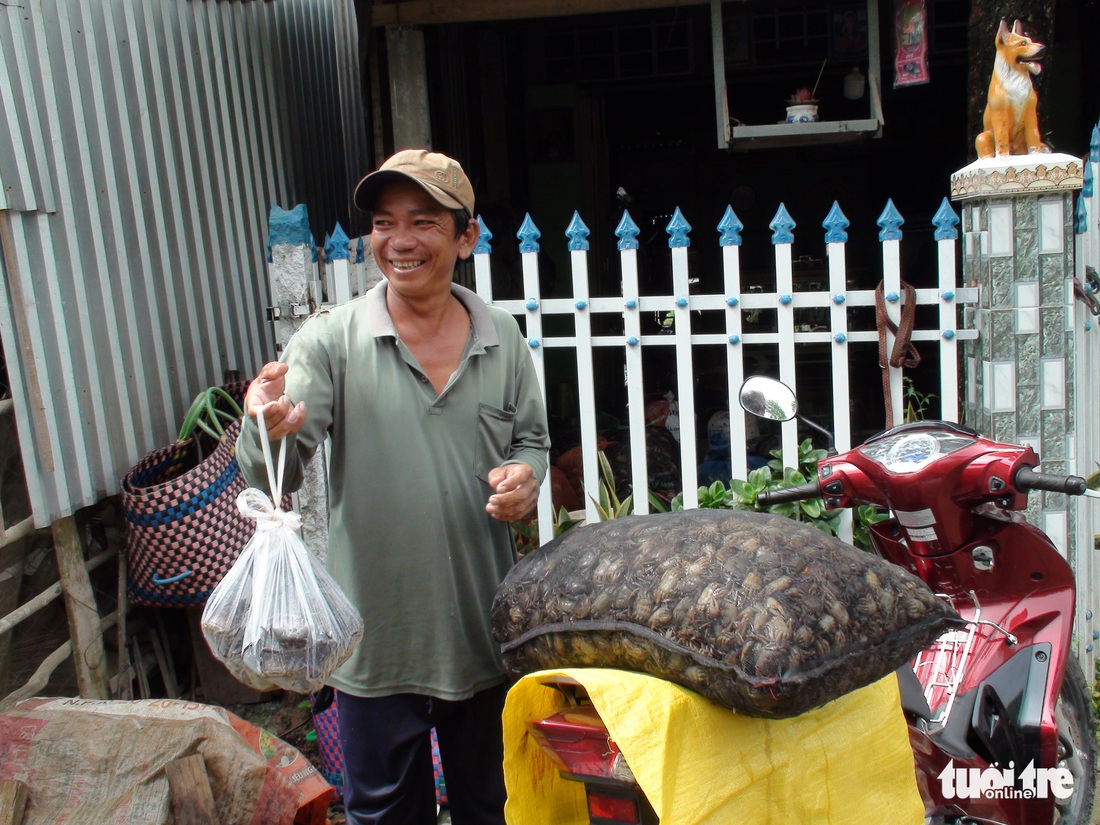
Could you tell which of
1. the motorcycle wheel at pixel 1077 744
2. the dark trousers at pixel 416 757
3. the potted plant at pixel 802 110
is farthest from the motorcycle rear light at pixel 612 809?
the potted plant at pixel 802 110

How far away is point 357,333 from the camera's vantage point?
A: 7.07ft

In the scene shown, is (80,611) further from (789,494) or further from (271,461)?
(789,494)

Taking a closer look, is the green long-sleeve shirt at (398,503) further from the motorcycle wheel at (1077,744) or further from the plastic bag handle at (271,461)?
the motorcycle wheel at (1077,744)

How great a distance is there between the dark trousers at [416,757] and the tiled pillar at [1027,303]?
6.52 ft

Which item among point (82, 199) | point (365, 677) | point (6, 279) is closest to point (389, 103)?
point (82, 199)

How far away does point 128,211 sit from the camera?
11.8 feet

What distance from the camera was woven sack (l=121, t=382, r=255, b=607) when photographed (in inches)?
127

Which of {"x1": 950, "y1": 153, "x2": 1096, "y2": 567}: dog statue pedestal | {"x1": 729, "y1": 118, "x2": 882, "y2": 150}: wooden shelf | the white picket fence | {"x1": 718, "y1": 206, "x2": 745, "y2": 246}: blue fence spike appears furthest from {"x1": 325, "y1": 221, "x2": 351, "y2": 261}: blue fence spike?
{"x1": 729, "y1": 118, "x2": 882, "y2": 150}: wooden shelf

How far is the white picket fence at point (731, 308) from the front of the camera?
3191 millimetres

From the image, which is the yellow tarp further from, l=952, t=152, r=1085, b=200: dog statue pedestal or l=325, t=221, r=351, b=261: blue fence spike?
l=325, t=221, r=351, b=261: blue fence spike

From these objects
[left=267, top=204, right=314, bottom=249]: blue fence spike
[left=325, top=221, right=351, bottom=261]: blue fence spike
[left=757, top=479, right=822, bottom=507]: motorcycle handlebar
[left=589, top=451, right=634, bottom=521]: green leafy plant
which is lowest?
[left=589, top=451, right=634, bottom=521]: green leafy plant

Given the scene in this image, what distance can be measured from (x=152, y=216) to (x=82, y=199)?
0.44 m

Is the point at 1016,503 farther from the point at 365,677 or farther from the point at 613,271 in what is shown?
the point at 613,271

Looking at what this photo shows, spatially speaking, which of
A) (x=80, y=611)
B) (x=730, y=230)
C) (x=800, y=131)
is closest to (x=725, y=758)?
(x=730, y=230)
